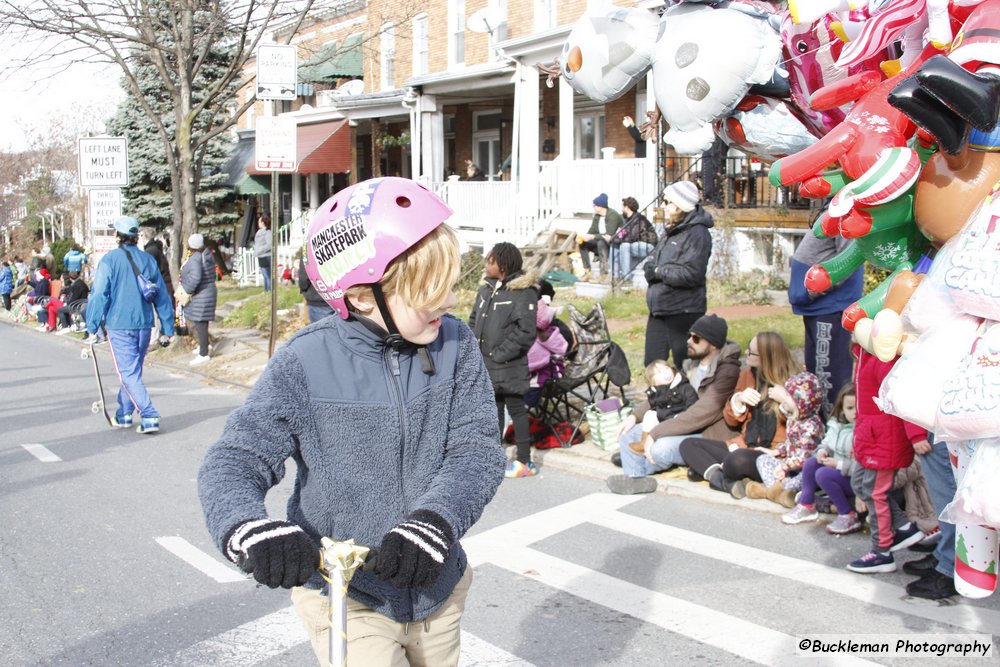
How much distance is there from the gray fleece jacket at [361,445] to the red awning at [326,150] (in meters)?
26.6

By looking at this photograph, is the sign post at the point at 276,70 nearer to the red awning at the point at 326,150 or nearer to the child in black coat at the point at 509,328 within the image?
the child in black coat at the point at 509,328

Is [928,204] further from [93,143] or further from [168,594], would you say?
[93,143]

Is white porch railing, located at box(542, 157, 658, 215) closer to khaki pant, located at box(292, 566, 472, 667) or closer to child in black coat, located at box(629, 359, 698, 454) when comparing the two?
child in black coat, located at box(629, 359, 698, 454)

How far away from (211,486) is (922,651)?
342 cm

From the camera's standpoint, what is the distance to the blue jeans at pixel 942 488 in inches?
183

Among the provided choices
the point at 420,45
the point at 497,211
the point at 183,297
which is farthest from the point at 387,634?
the point at 420,45

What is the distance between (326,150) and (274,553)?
27687 millimetres

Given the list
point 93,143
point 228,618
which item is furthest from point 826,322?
point 93,143

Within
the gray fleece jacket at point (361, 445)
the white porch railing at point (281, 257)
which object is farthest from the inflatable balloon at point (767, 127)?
the white porch railing at point (281, 257)

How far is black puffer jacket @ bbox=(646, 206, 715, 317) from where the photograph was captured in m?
7.75

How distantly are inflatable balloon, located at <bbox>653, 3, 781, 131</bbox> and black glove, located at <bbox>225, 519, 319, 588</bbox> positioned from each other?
110 inches

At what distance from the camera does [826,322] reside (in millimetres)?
6898

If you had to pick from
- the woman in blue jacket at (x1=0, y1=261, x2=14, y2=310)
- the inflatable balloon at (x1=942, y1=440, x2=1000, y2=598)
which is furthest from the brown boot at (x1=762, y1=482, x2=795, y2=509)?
the woman in blue jacket at (x1=0, y1=261, x2=14, y2=310)

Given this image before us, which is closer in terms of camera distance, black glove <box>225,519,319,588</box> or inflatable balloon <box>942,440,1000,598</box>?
black glove <box>225,519,319,588</box>
